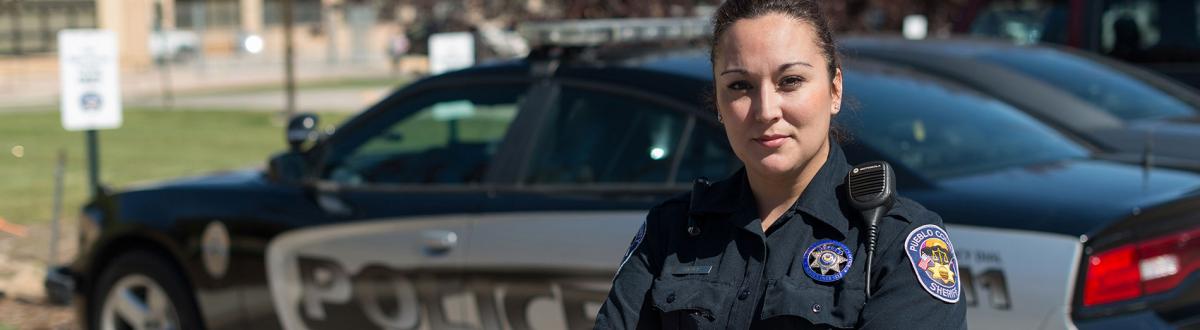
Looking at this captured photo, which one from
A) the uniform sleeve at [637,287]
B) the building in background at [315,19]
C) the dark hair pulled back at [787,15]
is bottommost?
the building in background at [315,19]

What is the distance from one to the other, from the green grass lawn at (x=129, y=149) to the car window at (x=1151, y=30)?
6454 millimetres

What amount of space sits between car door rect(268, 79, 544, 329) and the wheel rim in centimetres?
64

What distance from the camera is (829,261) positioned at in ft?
6.59

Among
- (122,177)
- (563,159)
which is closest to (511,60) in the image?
(563,159)

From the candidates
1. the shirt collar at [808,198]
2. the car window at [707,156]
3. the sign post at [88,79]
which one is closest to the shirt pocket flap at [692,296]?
the shirt collar at [808,198]

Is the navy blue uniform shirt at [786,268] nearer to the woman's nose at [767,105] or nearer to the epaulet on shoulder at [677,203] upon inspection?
the epaulet on shoulder at [677,203]

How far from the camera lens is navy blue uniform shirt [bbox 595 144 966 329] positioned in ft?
6.44

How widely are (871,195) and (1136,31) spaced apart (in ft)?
30.3

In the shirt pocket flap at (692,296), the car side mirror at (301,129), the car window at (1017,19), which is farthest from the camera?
the car window at (1017,19)

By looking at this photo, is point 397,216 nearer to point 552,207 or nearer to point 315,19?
point 552,207

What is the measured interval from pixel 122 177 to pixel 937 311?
12657mm

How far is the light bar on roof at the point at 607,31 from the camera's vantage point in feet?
15.6

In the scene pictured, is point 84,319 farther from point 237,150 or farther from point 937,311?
point 237,150

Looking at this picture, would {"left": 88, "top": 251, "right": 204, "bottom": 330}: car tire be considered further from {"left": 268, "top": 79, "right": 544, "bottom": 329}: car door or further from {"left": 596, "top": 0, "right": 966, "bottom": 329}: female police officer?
{"left": 596, "top": 0, "right": 966, "bottom": 329}: female police officer
